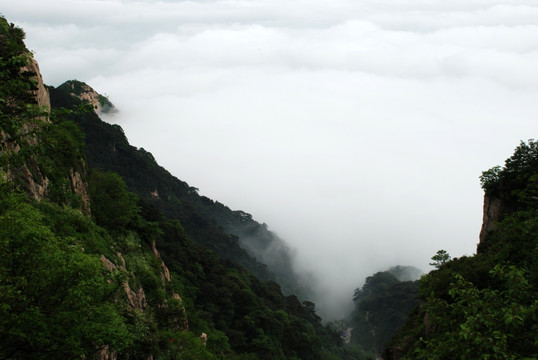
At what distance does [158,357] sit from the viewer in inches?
842

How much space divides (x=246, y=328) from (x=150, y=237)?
21.5 m

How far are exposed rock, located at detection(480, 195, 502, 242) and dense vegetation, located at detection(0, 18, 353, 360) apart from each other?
25244 mm

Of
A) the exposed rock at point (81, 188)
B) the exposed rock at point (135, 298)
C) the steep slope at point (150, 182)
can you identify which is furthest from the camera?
the steep slope at point (150, 182)

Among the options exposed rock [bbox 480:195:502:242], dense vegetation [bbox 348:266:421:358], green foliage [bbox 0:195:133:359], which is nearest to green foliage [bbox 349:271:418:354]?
dense vegetation [bbox 348:266:421:358]

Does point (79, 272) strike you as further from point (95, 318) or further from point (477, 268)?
point (477, 268)

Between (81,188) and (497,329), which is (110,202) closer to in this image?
(81,188)

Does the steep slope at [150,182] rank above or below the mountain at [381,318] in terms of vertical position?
→ above

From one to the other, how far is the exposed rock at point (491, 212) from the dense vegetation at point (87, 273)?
25.2 m

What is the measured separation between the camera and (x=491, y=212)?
1487 inches

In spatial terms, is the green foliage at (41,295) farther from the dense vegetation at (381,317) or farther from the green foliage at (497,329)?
the dense vegetation at (381,317)

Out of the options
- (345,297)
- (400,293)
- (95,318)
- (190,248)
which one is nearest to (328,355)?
(190,248)

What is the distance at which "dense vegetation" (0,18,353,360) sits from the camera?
9.65m

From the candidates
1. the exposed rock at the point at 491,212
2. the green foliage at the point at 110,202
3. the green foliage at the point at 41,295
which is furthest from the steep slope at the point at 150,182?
the green foliage at the point at 41,295

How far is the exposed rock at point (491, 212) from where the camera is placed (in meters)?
36.8
